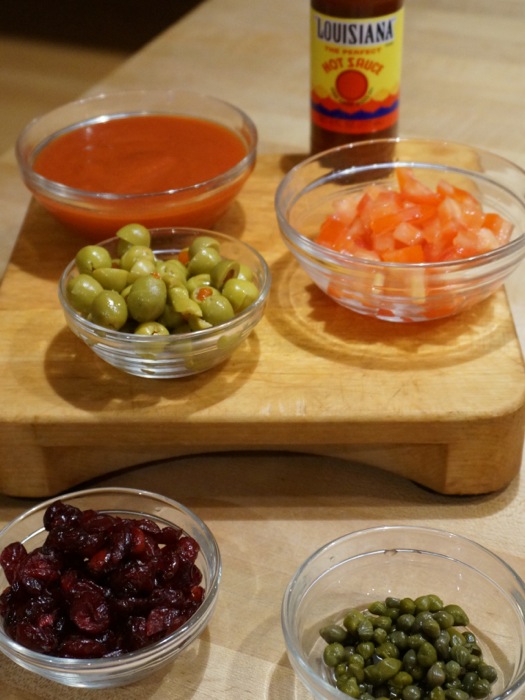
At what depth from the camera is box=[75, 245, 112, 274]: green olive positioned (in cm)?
139

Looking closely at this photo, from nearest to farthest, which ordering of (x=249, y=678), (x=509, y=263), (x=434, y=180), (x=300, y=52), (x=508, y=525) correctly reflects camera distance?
(x=249, y=678), (x=508, y=525), (x=509, y=263), (x=434, y=180), (x=300, y=52)

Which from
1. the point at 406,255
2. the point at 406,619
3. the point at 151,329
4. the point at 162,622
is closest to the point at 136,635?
the point at 162,622

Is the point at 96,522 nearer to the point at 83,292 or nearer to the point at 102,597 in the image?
the point at 102,597

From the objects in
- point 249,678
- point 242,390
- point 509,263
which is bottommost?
point 249,678

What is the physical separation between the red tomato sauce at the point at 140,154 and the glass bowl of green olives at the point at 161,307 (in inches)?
10.2

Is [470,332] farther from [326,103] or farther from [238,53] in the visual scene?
[238,53]

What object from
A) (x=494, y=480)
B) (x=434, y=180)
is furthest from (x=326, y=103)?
(x=494, y=480)

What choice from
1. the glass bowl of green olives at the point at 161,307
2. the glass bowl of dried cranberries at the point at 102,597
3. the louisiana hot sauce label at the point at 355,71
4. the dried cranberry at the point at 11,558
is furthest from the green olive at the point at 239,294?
the louisiana hot sauce label at the point at 355,71

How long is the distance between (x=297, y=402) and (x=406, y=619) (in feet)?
1.14

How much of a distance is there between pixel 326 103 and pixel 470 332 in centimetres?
58

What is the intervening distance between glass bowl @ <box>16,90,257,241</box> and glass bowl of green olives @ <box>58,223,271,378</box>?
0.48ft

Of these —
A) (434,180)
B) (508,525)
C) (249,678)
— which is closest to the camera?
(249,678)

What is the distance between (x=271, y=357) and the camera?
140cm

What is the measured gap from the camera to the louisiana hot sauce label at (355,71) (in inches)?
65.3
